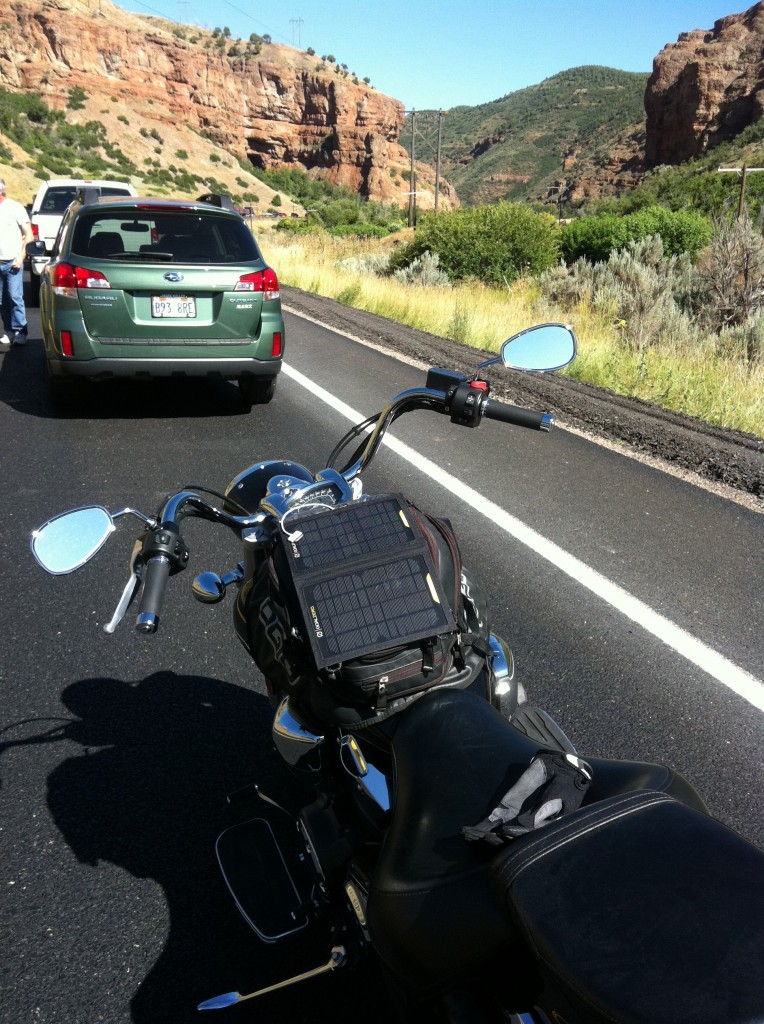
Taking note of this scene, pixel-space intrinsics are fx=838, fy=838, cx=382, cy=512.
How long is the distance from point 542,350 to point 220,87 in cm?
12113

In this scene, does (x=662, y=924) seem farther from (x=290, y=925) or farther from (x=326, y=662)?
(x=290, y=925)

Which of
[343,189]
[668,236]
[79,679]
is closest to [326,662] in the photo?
[79,679]

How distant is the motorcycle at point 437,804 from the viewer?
1.06 m

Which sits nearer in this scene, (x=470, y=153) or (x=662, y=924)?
(x=662, y=924)

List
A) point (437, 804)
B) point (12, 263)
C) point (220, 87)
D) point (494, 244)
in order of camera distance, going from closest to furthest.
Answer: point (437, 804) < point (12, 263) < point (494, 244) < point (220, 87)

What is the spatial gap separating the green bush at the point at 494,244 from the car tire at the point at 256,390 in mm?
11583

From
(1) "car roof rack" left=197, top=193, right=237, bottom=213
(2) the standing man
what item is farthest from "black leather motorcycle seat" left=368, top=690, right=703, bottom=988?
(2) the standing man

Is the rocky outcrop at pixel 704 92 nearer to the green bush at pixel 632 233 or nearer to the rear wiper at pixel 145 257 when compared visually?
the green bush at pixel 632 233

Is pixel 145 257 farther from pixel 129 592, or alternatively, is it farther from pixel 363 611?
pixel 363 611

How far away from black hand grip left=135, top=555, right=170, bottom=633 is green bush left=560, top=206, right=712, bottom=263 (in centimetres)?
1850

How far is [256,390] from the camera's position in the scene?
8.21m

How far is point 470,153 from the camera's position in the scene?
134 meters

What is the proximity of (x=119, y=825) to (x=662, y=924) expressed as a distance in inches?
86.1

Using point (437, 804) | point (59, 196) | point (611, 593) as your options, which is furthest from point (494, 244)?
point (437, 804)
